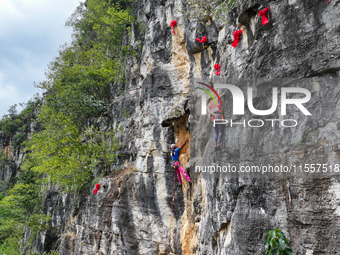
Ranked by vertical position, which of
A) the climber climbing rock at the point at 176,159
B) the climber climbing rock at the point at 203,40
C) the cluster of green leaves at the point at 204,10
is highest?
the cluster of green leaves at the point at 204,10

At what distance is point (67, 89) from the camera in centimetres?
1847

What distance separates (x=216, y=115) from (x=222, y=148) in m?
0.98

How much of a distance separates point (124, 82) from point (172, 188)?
8.91 m

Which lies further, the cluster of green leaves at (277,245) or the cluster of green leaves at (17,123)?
the cluster of green leaves at (17,123)

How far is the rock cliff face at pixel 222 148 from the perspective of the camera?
5.14m

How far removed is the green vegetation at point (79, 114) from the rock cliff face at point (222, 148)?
6.60 feet

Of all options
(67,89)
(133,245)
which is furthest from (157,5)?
(133,245)

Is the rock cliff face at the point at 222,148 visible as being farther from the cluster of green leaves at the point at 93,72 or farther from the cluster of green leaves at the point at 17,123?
the cluster of green leaves at the point at 17,123

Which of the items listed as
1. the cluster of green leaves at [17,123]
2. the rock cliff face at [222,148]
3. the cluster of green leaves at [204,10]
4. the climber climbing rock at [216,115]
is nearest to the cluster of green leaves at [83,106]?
the rock cliff face at [222,148]

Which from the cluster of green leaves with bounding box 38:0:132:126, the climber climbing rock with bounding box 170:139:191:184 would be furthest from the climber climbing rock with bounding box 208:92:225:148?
the cluster of green leaves with bounding box 38:0:132:126

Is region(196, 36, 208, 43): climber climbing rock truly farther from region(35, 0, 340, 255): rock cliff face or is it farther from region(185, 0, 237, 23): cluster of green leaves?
region(185, 0, 237, 23): cluster of green leaves

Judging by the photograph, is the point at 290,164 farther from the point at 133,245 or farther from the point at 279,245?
the point at 133,245

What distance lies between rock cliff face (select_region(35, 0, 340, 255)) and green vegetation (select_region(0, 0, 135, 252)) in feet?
6.60

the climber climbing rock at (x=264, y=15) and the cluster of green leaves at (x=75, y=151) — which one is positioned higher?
the climber climbing rock at (x=264, y=15)
